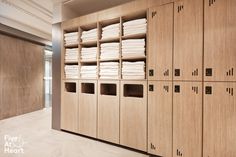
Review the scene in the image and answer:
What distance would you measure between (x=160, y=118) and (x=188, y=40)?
3.90ft

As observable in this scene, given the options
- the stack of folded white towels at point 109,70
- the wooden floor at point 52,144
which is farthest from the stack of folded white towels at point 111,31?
the wooden floor at point 52,144

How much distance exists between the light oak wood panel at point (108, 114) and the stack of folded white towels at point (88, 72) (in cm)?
23

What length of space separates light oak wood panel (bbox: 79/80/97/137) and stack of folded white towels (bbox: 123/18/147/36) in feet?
3.73

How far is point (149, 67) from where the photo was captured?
2.69 m

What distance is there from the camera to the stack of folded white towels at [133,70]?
278 centimetres

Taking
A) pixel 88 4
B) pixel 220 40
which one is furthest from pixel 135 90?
pixel 88 4

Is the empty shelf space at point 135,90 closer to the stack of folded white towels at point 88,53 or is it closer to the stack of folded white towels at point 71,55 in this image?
the stack of folded white towels at point 88,53

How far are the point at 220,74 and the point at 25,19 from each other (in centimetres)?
476

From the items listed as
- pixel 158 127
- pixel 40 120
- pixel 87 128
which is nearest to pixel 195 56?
pixel 158 127

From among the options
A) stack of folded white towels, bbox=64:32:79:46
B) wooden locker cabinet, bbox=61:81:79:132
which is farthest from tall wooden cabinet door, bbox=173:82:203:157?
stack of folded white towels, bbox=64:32:79:46

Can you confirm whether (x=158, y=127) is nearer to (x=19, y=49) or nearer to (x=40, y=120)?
(x=40, y=120)

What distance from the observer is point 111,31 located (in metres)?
3.12

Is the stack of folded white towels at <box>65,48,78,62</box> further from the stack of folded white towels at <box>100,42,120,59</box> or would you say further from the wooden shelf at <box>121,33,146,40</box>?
the wooden shelf at <box>121,33,146,40</box>

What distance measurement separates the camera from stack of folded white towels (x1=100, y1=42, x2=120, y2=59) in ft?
10.00
